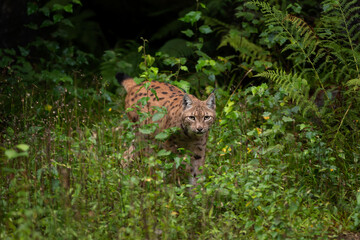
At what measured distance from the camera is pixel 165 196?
423 centimetres

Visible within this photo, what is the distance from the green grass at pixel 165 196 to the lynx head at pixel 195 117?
1.27ft

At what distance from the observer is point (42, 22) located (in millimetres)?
8906

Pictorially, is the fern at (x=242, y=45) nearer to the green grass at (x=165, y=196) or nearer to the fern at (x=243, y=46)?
the fern at (x=243, y=46)

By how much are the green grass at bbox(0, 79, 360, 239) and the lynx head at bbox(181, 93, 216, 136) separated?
387 millimetres

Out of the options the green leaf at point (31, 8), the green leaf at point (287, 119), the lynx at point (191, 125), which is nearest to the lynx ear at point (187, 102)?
the lynx at point (191, 125)

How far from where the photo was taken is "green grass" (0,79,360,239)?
3.98 m

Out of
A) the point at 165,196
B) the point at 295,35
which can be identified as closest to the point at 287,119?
the point at 295,35

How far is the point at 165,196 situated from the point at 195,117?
55.6 inches

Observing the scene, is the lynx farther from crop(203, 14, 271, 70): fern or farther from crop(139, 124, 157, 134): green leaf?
crop(203, 14, 271, 70): fern

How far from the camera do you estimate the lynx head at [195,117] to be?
5406 mm

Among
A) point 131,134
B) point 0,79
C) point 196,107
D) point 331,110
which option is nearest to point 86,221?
point 131,134

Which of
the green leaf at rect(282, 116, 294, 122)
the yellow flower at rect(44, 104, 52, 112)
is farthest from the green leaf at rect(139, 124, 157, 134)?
the yellow flower at rect(44, 104, 52, 112)

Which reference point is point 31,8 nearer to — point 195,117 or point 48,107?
point 48,107

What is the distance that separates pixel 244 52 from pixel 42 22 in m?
3.70
